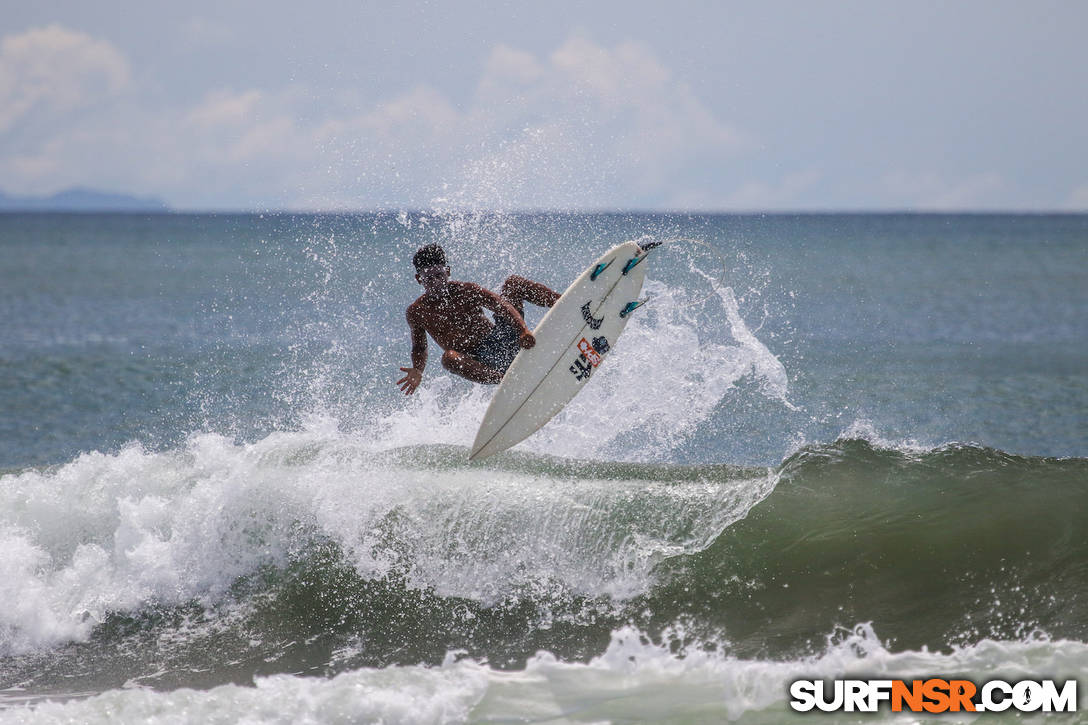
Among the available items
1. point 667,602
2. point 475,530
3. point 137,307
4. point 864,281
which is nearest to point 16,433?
point 475,530

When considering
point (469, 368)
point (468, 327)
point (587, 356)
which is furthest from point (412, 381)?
point (587, 356)

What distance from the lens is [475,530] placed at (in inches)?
279

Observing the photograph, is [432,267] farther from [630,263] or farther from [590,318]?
[630,263]

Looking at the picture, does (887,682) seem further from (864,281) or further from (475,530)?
(864,281)

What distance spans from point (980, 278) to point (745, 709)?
132ft

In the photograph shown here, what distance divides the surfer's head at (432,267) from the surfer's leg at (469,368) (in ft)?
1.64

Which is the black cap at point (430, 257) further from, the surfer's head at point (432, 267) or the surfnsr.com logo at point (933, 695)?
the surfnsr.com logo at point (933, 695)

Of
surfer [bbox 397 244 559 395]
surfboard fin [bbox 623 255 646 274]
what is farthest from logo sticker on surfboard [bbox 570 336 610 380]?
surfboard fin [bbox 623 255 646 274]

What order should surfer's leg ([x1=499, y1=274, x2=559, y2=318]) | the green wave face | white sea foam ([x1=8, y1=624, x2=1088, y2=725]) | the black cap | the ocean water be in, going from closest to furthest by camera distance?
white sea foam ([x1=8, y1=624, x2=1088, y2=725])
the ocean water
the green wave face
the black cap
surfer's leg ([x1=499, y1=274, x2=559, y2=318])

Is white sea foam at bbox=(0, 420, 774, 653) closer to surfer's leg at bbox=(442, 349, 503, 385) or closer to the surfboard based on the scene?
the surfboard

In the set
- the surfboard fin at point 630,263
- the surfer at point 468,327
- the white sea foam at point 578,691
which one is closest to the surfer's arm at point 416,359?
the surfer at point 468,327

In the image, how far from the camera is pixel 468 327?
7840 mm

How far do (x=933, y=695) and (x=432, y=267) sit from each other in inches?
171

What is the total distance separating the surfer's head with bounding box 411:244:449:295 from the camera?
7516 millimetres
